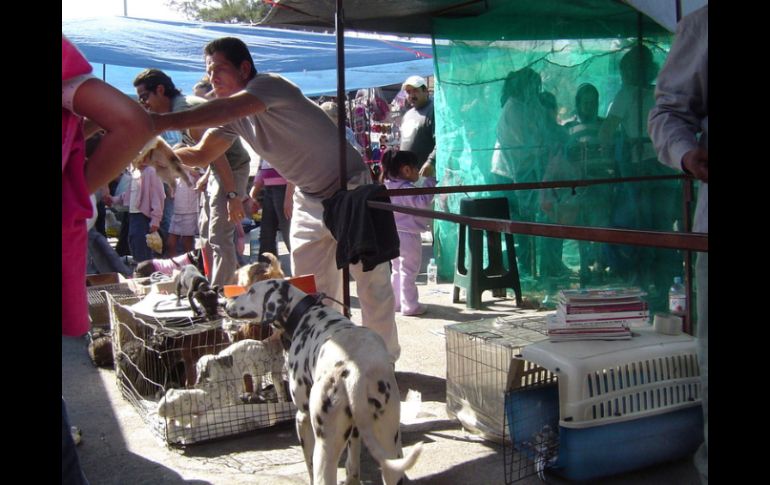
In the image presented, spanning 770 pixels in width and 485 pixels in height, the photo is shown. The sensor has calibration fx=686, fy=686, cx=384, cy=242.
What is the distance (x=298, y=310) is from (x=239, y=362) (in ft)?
2.89

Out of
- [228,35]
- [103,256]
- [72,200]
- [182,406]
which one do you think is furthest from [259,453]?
[228,35]

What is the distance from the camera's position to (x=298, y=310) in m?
3.13

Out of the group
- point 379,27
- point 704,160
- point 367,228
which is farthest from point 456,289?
point 704,160

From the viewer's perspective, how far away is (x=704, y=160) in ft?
6.98

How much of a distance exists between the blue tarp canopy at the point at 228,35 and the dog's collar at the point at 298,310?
5.79 m

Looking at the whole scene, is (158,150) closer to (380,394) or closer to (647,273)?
(380,394)

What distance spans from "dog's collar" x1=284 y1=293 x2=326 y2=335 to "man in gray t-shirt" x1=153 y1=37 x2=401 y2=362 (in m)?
0.87

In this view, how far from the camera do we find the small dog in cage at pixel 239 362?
381 cm

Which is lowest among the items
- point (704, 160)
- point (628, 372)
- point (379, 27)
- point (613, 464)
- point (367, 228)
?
point (613, 464)

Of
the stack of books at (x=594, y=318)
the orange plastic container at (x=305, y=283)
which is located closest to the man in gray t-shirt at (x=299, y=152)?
the orange plastic container at (x=305, y=283)

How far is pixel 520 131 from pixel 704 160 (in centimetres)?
473

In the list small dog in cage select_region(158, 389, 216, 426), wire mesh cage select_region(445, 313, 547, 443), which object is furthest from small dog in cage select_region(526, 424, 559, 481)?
small dog in cage select_region(158, 389, 216, 426)

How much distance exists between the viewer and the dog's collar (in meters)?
3.12

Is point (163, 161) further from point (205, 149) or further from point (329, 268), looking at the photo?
point (329, 268)
